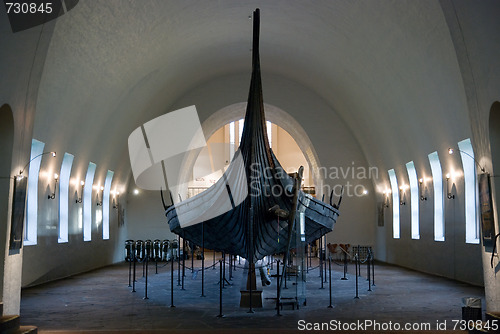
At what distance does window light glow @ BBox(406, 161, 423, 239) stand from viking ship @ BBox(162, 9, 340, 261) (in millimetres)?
5711

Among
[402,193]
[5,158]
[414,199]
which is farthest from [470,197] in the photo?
[5,158]

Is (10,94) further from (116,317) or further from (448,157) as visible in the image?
(448,157)

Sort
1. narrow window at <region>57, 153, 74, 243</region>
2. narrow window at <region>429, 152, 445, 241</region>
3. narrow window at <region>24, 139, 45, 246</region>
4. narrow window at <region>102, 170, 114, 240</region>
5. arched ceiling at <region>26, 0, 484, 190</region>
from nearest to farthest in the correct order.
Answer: arched ceiling at <region>26, 0, 484, 190</region>, narrow window at <region>24, 139, 45, 246</region>, narrow window at <region>429, 152, 445, 241</region>, narrow window at <region>57, 153, 74, 243</region>, narrow window at <region>102, 170, 114, 240</region>

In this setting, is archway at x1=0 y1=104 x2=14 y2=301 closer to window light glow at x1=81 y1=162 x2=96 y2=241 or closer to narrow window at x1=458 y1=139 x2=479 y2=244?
window light glow at x1=81 y1=162 x2=96 y2=241

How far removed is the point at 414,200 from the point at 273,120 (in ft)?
25.9

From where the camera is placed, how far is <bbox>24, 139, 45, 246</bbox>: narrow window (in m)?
12.8

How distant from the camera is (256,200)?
34.8 ft

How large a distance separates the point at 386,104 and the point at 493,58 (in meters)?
8.37

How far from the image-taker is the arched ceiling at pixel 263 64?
1171 cm

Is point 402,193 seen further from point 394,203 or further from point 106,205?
point 106,205

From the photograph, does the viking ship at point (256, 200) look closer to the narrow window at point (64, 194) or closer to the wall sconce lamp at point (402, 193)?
the narrow window at point (64, 194)

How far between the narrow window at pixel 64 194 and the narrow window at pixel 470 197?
10.5m

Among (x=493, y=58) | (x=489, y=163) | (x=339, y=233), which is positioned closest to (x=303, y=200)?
(x=489, y=163)

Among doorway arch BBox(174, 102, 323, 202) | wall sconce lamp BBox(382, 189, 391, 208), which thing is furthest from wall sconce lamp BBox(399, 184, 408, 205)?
doorway arch BBox(174, 102, 323, 202)
